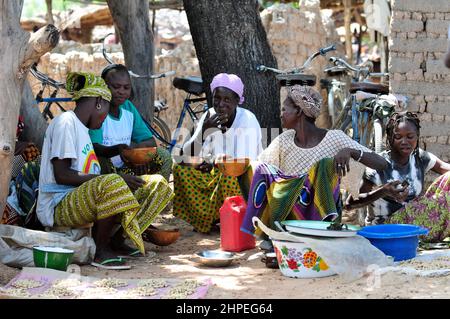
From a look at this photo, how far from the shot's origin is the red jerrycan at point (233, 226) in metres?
5.34

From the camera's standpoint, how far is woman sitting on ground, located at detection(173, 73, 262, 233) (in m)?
5.86

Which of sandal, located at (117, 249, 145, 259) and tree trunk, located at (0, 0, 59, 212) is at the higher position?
tree trunk, located at (0, 0, 59, 212)

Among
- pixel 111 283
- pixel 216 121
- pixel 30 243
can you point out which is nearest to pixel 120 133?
pixel 216 121

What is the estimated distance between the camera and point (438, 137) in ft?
22.9

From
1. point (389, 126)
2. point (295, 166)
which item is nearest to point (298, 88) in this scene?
point (295, 166)

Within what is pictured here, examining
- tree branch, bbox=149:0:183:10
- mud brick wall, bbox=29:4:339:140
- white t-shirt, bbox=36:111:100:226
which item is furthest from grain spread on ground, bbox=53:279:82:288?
mud brick wall, bbox=29:4:339:140

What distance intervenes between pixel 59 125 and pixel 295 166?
60.6 inches

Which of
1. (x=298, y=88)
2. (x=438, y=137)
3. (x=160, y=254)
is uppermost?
(x=298, y=88)

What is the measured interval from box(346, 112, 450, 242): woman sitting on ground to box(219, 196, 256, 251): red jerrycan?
0.74m

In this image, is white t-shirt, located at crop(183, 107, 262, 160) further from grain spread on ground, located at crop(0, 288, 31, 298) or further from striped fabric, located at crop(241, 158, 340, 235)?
grain spread on ground, located at crop(0, 288, 31, 298)

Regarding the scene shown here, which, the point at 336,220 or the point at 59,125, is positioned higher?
the point at 59,125

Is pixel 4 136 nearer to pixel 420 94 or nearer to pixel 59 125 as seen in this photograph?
pixel 59 125

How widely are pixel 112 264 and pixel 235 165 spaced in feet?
3.39

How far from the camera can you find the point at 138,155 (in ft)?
17.8
